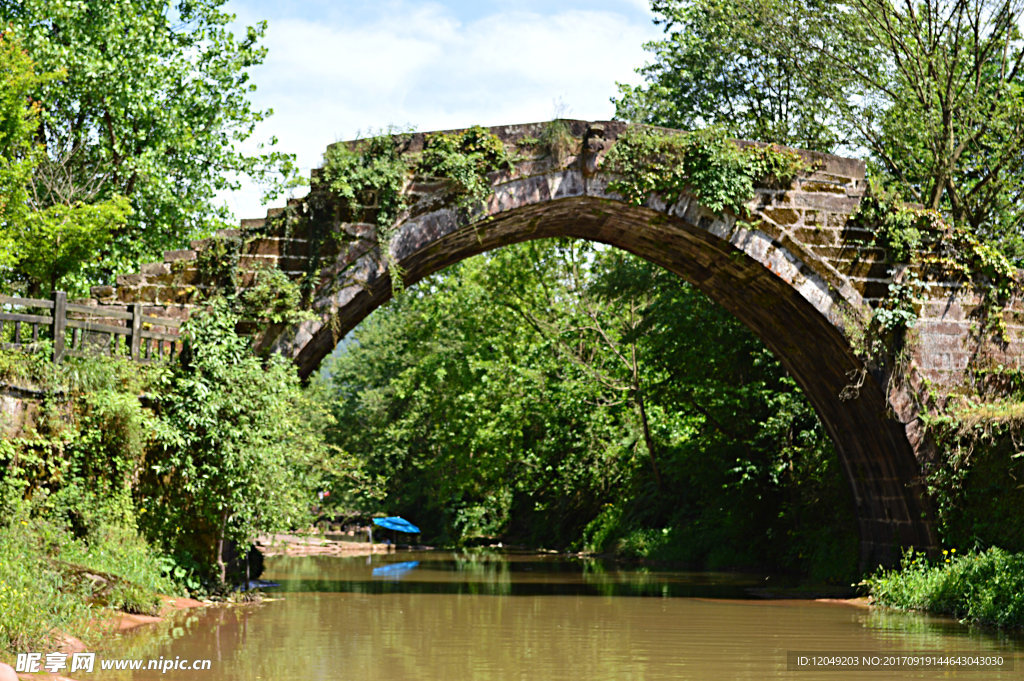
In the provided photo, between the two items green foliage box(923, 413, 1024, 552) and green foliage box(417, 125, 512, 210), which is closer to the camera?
green foliage box(923, 413, 1024, 552)

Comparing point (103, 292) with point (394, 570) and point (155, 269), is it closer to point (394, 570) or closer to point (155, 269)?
point (155, 269)

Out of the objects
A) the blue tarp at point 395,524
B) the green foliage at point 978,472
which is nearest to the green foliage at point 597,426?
the blue tarp at point 395,524

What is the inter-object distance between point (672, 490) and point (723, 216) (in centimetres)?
1228

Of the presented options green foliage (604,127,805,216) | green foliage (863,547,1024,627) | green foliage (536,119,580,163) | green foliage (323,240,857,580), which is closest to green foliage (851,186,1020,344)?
green foliage (604,127,805,216)

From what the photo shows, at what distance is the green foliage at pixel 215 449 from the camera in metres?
Answer: 11.7

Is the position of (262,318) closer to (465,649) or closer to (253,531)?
(253,531)

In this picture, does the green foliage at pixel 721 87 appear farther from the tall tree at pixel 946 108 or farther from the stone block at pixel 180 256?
the stone block at pixel 180 256

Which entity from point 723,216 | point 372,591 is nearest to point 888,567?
point 723,216

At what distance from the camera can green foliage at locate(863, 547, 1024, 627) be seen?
10.7 meters

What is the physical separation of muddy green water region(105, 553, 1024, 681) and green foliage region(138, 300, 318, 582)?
1019 mm

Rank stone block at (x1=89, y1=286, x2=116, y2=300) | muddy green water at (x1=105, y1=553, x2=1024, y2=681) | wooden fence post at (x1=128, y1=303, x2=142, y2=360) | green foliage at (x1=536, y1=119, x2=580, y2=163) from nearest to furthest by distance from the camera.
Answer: muddy green water at (x1=105, y1=553, x2=1024, y2=681) < wooden fence post at (x1=128, y1=303, x2=142, y2=360) < stone block at (x1=89, y1=286, x2=116, y2=300) < green foliage at (x1=536, y1=119, x2=580, y2=163)

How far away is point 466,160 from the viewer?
13.3m

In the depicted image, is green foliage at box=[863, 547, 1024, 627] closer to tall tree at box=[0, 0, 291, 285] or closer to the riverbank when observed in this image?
the riverbank

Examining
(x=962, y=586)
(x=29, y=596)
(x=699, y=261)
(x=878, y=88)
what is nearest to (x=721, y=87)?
(x=878, y=88)
